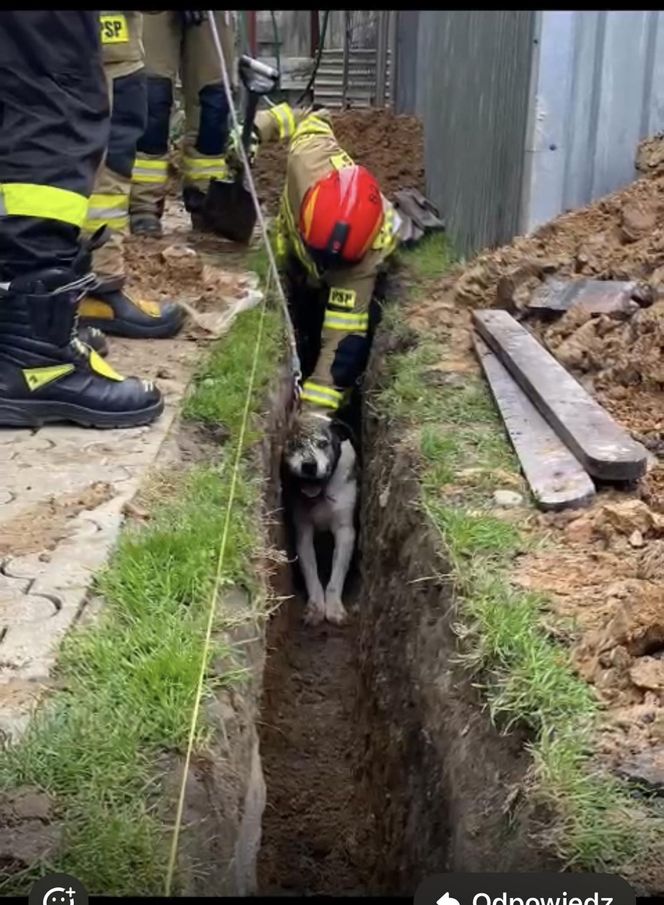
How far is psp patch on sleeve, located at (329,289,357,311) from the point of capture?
17.4 feet

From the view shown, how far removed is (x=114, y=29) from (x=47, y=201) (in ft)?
3.81

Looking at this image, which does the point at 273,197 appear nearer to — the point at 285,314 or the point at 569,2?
the point at 285,314

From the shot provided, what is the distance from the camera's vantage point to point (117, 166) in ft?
13.8

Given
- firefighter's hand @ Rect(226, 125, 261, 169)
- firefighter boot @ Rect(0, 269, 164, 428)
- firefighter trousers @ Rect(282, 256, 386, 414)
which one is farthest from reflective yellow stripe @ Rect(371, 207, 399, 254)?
firefighter boot @ Rect(0, 269, 164, 428)

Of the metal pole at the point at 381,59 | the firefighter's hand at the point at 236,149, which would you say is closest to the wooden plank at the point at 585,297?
the firefighter's hand at the point at 236,149

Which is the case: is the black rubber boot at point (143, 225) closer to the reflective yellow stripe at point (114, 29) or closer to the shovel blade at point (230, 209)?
the shovel blade at point (230, 209)

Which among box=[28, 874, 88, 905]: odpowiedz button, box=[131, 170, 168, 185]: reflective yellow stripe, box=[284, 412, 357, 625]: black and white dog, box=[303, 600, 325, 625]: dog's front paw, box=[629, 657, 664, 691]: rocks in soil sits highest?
box=[131, 170, 168, 185]: reflective yellow stripe

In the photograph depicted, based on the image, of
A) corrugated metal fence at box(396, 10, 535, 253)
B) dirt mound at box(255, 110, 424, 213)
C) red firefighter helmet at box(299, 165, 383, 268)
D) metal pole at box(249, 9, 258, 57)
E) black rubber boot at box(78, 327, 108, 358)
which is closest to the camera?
black rubber boot at box(78, 327, 108, 358)

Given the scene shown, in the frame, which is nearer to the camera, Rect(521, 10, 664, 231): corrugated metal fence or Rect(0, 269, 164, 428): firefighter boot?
Rect(0, 269, 164, 428): firefighter boot

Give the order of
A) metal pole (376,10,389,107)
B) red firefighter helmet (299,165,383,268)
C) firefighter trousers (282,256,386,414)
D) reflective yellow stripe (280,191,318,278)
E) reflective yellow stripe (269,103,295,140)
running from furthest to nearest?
metal pole (376,10,389,107), reflective yellow stripe (269,103,295,140), reflective yellow stripe (280,191,318,278), firefighter trousers (282,256,386,414), red firefighter helmet (299,165,383,268)

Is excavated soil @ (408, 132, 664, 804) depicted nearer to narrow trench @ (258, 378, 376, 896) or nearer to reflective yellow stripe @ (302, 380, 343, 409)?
reflective yellow stripe @ (302, 380, 343, 409)

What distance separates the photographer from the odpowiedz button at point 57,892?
153cm

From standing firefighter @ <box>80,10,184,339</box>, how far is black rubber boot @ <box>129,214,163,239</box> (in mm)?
1715

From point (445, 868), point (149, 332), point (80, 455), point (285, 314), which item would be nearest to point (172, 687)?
point (445, 868)
